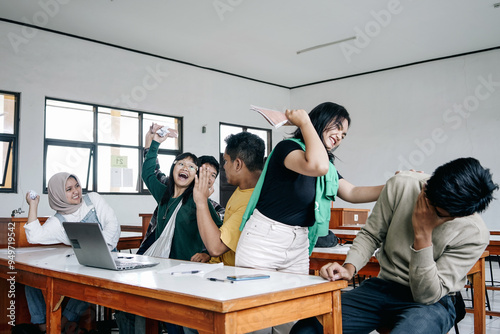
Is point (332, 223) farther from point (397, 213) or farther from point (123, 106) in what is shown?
point (397, 213)

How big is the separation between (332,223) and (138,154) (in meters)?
3.46

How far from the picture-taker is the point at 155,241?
242 cm

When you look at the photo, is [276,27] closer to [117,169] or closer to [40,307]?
[117,169]

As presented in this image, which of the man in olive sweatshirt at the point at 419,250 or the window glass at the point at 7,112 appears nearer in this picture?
the man in olive sweatshirt at the point at 419,250

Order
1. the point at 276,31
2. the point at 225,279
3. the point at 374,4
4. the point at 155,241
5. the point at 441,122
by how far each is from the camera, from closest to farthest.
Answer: the point at 225,279 → the point at 155,241 → the point at 374,4 → the point at 276,31 → the point at 441,122

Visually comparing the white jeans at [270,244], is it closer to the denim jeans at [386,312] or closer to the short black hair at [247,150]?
the denim jeans at [386,312]

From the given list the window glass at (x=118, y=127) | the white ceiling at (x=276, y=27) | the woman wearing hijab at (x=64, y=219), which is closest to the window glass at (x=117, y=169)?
the window glass at (x=118, y=127)

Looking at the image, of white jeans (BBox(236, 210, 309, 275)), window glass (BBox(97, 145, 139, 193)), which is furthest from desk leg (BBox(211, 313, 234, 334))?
window glass (BBox(97, 145, 139, 193))

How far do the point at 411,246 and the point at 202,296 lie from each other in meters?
Answer: 0.70

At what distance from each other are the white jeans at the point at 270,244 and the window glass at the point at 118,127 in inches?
232

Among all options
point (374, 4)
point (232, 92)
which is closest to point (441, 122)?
point (374, 4)

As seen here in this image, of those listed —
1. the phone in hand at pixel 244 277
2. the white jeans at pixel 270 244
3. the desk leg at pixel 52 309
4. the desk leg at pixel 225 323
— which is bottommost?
the desk leg at pixel 52 309

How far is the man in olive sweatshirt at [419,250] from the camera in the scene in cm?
131

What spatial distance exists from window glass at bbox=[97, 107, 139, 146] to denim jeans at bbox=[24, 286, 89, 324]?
15.7ft
